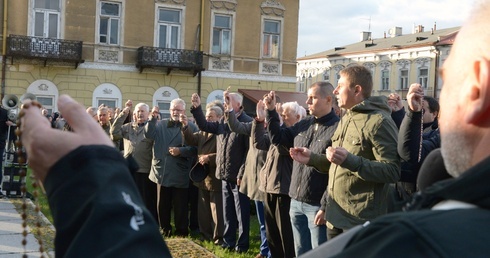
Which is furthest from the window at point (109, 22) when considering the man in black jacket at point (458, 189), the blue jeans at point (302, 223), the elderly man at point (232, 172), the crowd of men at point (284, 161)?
the man in black jacket at point (458, 189)

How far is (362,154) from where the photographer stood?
4.95 meters

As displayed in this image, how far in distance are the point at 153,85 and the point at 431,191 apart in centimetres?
2608

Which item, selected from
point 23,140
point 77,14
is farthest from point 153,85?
point 23,140

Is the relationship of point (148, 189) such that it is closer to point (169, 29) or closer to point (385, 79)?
point (169, 29)

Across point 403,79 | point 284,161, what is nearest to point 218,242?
point 284,161

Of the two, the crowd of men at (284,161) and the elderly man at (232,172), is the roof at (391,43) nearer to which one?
the crowd of men at (284,161)

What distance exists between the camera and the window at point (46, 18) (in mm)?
24578

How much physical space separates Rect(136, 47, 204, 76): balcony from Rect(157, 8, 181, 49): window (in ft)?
1.54

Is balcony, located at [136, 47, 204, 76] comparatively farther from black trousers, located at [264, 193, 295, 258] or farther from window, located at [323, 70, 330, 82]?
window, located at [323, 70, 330, 82]

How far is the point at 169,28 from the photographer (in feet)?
87.4

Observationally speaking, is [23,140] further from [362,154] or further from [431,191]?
[362,154]

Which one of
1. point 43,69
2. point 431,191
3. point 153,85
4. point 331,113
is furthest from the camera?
point 153,85

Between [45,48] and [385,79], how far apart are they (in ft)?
115

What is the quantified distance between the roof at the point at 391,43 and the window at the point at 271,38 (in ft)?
77.2
